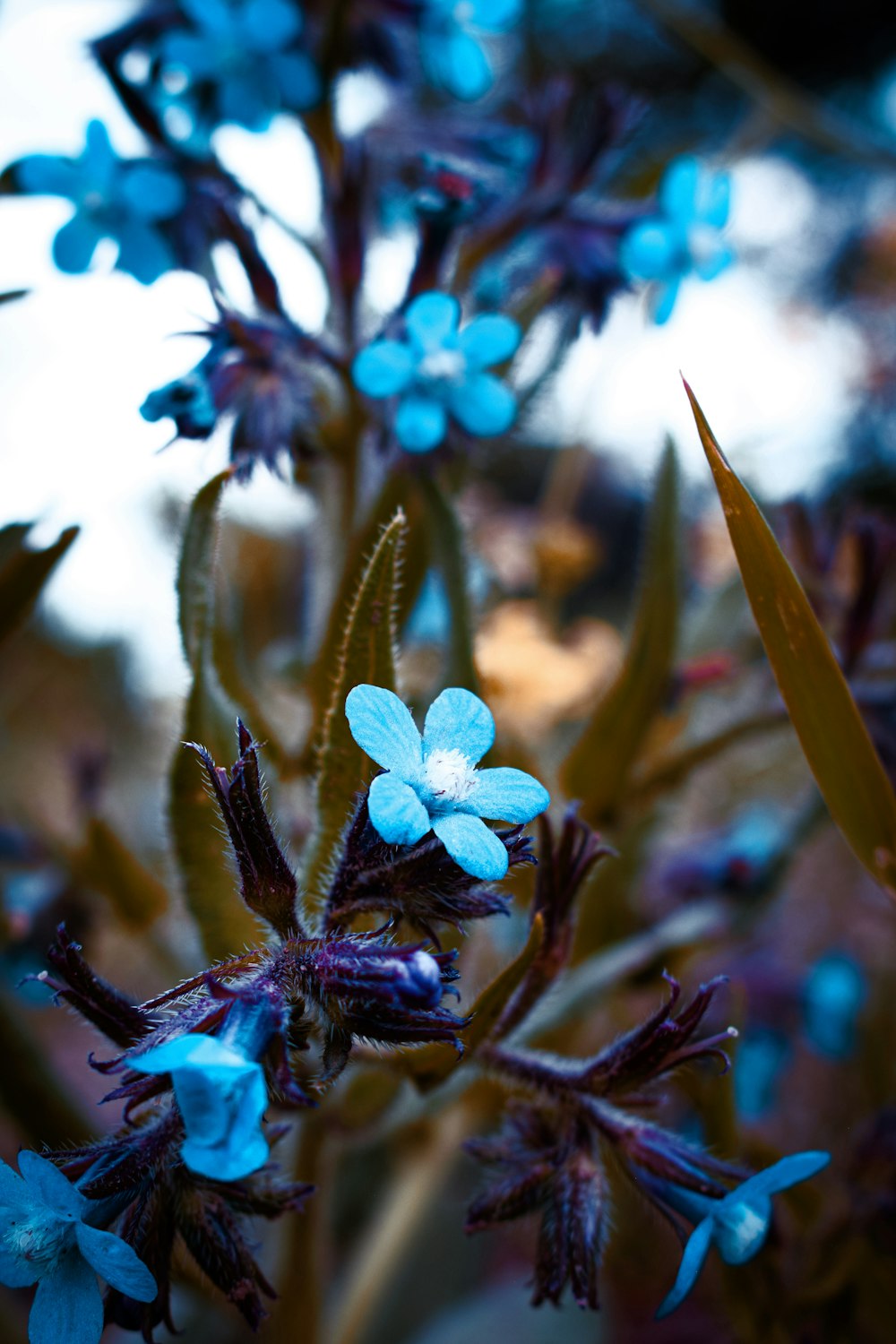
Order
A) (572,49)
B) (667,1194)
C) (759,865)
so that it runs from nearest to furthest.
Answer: (667,1194) → (759,865) → (572,49)

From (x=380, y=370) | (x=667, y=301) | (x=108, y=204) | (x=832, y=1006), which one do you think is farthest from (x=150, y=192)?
(x=832, y=1006)

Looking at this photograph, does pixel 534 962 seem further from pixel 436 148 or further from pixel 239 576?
pixel 239 576

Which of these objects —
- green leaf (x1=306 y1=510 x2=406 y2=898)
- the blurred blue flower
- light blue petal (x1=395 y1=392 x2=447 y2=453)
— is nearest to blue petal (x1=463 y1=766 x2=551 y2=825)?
green leaf (x1=306 y1=510 x2=406 y2=898)

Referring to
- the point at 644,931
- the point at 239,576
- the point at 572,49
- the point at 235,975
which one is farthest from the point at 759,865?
the point at 572,49

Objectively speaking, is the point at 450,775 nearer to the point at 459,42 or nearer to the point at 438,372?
the point at 438,372

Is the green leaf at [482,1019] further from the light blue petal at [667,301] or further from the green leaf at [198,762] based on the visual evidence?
the light blue petal at [667,301]

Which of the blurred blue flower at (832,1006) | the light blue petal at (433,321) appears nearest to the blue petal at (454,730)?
the light blue petal at (433,321)
